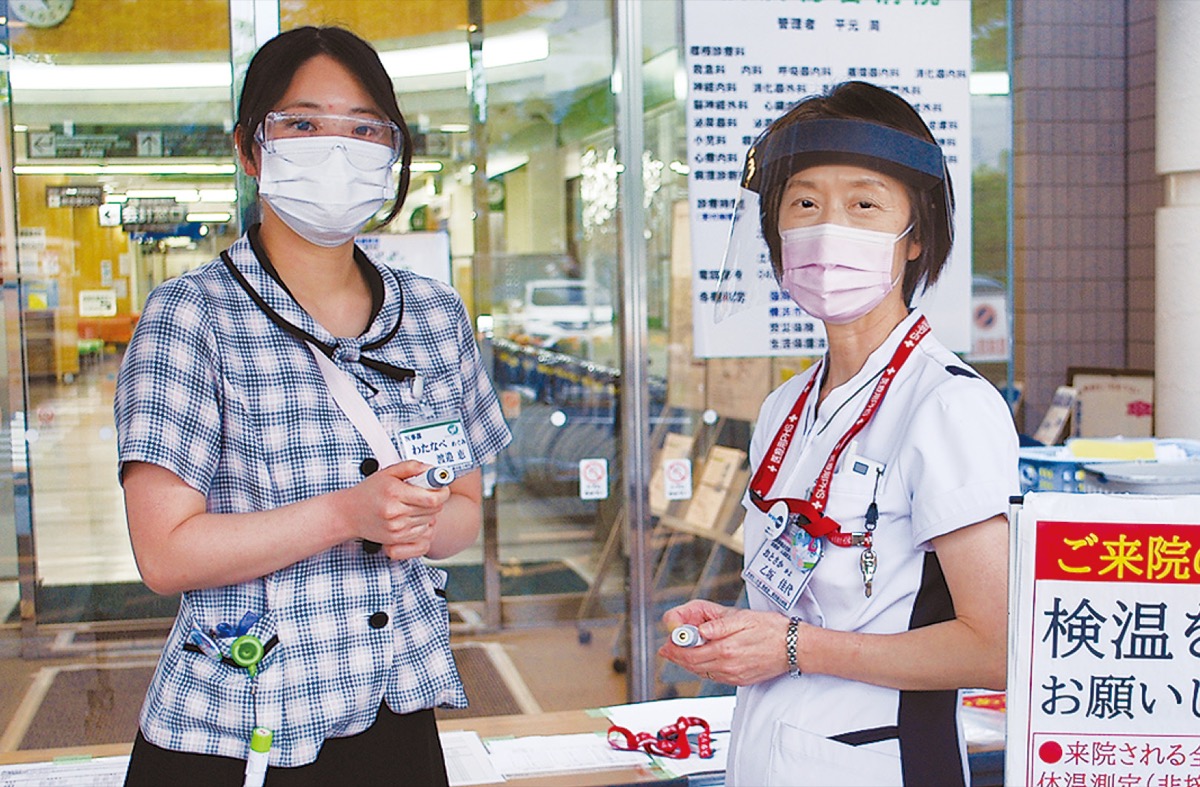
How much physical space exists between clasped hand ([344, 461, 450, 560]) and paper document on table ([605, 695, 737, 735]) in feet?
5.09

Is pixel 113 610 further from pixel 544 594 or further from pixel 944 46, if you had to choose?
pixel 944 46

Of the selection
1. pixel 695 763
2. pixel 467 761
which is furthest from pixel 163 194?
pixel 695 763

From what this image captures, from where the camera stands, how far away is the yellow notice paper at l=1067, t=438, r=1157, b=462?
8.74 feet

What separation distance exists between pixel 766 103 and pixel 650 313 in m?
1.36

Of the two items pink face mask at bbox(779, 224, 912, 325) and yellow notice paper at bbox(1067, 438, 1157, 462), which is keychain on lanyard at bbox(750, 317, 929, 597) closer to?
pink face mask at bbox(779, 224, 912, 325)

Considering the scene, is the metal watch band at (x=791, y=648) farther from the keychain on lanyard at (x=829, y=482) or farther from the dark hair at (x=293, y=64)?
the dark hair at (x=293, y=64)

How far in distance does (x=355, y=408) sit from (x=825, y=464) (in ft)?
1.93

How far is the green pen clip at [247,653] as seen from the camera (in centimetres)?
146

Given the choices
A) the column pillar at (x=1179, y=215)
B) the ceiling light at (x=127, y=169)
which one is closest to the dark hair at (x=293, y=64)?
the column pillar at (x=1179, y=215)

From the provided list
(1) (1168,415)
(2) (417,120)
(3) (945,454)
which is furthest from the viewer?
(2) (417,120)

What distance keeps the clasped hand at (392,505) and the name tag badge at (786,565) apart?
42cm

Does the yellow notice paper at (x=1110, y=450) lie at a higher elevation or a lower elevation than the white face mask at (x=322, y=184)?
lower

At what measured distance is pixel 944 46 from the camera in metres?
3.73

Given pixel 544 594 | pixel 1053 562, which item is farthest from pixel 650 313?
pixel 1053 562
